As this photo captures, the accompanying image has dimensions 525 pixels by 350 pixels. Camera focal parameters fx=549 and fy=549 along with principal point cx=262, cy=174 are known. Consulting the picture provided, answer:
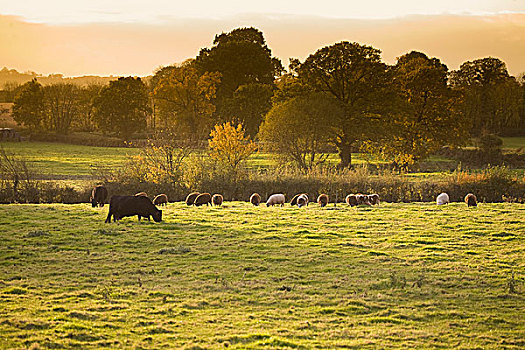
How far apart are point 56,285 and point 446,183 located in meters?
23.2

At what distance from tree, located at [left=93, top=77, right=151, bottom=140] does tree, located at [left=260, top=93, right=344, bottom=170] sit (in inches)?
1692

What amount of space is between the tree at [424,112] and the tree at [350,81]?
2595mm

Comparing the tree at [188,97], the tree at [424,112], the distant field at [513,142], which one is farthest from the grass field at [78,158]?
the tree at [188,97]

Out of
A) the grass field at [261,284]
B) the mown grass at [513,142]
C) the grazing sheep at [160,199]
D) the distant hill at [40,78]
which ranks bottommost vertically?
the grass field at [261,284]

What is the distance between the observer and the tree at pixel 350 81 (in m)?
41.4

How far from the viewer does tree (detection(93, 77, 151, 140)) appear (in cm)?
7662

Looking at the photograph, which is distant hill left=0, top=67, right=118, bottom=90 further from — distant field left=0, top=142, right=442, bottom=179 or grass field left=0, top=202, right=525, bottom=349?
grass field left=0, top=202, right=525, bottom=349

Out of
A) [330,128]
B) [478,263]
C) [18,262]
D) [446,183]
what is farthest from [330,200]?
[18,262]

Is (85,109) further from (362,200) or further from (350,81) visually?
(362,200)

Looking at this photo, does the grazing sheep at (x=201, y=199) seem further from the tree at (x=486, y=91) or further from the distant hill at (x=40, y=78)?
the distant hill at (x=40, y=78)

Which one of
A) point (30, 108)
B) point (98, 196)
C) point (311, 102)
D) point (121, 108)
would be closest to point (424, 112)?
point (311, 102)

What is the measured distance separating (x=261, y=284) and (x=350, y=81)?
A: 112ft

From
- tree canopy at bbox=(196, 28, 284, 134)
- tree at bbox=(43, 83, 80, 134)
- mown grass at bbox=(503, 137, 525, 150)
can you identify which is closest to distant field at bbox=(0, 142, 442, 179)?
tree at bbox=(43, 83, 80, 134)

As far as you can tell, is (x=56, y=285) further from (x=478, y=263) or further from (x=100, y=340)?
(x=478, y=263)
